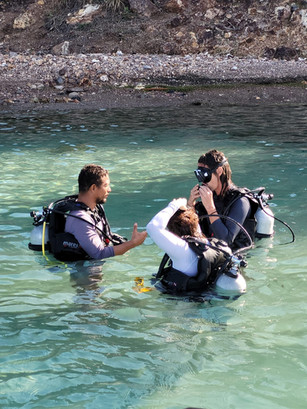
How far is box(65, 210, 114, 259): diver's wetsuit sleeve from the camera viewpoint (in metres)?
6.18

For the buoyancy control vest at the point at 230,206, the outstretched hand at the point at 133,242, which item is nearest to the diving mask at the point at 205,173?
the buoyancy control vest at the point at 230,206

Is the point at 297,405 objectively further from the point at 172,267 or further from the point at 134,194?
the point at 134,194

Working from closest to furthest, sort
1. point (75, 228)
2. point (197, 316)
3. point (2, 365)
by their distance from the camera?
point (2, 365)
point (197, 316)
point (75, 228)

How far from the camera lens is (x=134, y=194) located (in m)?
9.86

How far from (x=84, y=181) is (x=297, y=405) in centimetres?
321

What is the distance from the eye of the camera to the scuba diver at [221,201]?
6.12 metres

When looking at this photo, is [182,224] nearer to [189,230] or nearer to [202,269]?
[189,230]

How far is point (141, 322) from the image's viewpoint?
17.5ft

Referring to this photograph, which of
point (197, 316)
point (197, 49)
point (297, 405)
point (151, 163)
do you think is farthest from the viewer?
point (197, 49)

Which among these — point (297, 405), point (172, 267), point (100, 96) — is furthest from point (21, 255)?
point (100, 96)

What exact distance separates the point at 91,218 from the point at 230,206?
144 centimetres

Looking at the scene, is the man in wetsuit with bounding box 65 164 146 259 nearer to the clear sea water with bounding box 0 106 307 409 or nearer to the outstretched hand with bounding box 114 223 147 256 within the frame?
the outstretched hand with bounding box 114 223 147 256

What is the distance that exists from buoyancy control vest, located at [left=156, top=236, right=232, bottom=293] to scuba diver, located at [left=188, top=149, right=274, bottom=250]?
0.59m

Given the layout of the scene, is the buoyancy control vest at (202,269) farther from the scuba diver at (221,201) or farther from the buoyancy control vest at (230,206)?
the buoyancy control vest at (230,206)
